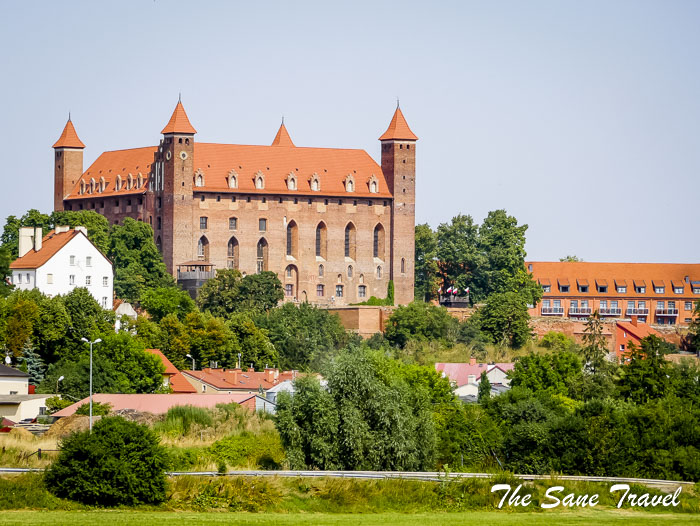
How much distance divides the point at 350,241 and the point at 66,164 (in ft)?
67.0

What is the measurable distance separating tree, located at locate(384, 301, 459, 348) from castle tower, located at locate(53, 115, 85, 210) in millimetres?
26779

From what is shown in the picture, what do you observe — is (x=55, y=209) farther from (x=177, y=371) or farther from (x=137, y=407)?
(x=137, y=407)

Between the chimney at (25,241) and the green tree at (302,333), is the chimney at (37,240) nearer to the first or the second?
the chimney at (25,241)

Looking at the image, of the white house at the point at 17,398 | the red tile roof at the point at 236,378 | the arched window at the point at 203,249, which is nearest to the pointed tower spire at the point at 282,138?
the arched window at the point at 203,249

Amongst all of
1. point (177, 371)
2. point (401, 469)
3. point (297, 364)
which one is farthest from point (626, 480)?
point (297, 364)

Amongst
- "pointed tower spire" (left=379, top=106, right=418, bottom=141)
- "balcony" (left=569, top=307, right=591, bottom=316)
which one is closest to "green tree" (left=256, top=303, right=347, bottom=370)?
"pointed tower spire" (left=379, top=106, right=418, bottom=141)

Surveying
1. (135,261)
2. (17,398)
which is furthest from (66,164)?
(17,398)

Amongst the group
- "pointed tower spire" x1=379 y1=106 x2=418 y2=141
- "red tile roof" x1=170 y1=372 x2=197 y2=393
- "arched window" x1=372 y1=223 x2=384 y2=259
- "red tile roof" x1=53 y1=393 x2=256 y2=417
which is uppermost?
"pointed tower spire" x1=379 y1=106 x2=418 y2=141

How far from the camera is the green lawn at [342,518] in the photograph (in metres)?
39.5

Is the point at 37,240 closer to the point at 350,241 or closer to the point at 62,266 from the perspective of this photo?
the point at 62,266

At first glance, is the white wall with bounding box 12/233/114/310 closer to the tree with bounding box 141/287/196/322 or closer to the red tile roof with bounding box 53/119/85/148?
the tree with bounding box 141/287/196/322

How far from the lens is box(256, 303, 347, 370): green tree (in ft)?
312

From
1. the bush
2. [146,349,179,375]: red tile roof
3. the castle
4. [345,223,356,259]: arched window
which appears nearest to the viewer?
the bush

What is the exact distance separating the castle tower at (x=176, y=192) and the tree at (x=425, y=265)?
20.7 meters
